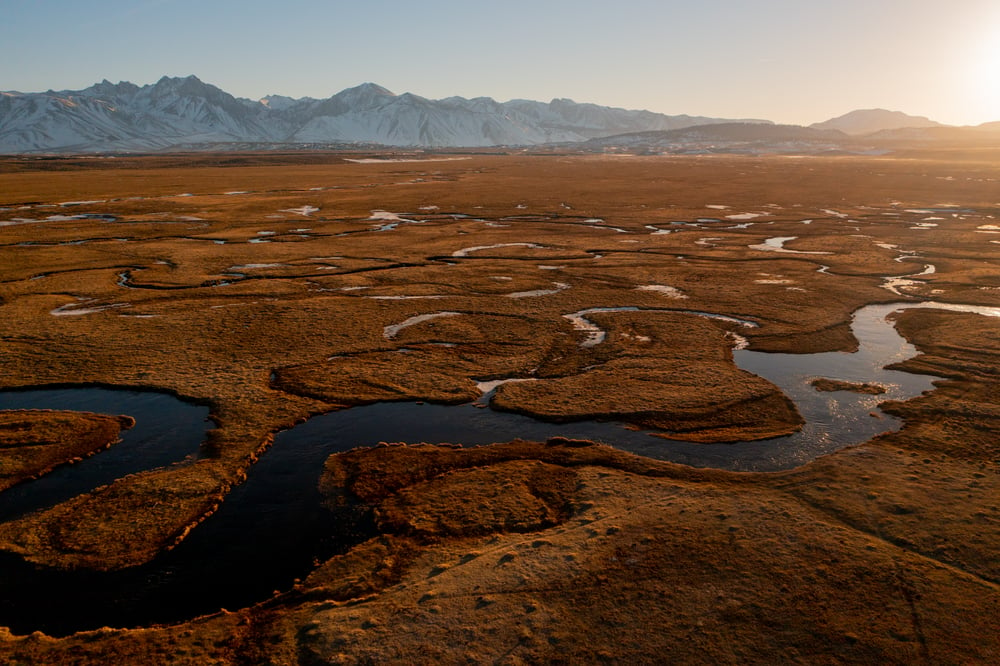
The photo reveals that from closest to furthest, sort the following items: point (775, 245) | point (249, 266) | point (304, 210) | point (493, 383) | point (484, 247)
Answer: point (493, 383) < point (249, 266) < point (484, 247) < point (775, 245) < point (304, 210)

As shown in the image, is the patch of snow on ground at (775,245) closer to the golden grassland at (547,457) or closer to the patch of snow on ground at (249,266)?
the golden grassland at (547,457)

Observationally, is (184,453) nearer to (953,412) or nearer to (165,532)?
(165,532)

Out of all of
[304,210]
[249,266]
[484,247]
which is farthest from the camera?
[304,210]

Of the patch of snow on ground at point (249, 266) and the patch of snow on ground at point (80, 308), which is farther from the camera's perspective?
the patch of snow on ground at point (249, 266)

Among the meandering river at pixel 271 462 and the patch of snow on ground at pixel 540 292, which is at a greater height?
the patch of snow on ground at pixel 540 292

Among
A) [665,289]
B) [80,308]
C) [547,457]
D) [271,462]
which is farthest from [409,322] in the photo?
[80,308]

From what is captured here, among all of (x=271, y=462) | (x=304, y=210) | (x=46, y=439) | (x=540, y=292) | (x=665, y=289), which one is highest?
(x=304, y=210)

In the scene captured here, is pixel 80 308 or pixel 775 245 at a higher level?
pixel 775 245

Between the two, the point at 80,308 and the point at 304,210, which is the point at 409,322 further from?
the point at 304,210

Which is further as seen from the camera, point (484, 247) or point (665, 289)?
point (484, 247)

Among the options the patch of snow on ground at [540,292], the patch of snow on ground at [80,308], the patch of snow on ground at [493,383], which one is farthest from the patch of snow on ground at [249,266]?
the patch of snow on ground at [493,383]

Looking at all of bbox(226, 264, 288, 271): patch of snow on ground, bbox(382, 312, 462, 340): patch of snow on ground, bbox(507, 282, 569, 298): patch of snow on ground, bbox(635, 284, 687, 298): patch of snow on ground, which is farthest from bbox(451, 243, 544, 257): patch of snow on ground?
bbox(382, 312, 462, 340): patch of snow on ground
